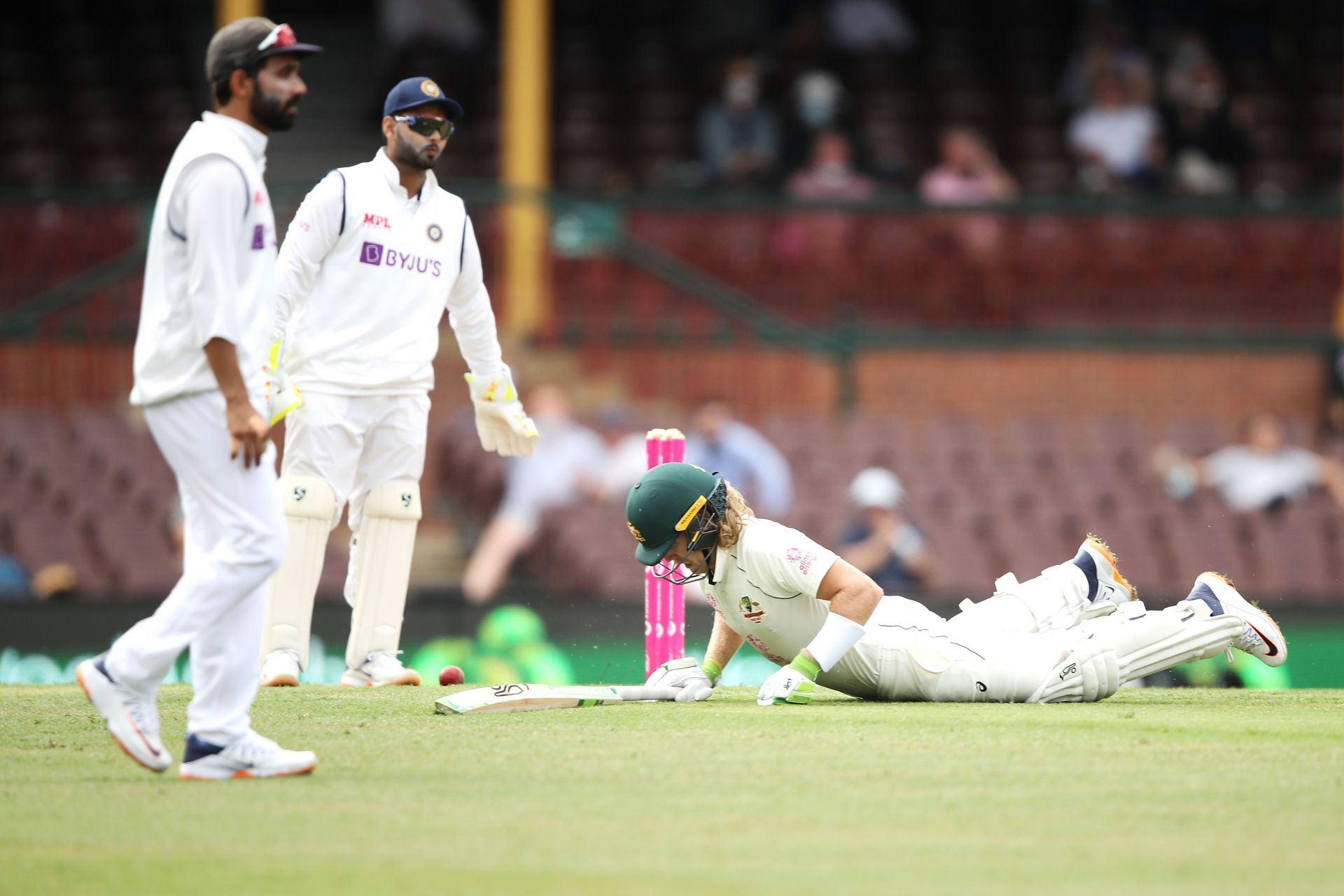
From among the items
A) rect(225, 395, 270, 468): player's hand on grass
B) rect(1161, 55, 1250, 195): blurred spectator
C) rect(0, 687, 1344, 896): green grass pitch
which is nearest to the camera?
rect(0, 687, 1344, 896): green grass pitch

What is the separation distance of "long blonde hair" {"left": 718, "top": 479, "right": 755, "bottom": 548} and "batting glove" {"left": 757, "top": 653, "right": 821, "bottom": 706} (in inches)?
19.3

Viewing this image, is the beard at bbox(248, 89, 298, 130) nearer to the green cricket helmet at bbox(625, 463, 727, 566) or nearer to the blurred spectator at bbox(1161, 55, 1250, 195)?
the green cricket helmet at bbox(625, 463, 727, 566)

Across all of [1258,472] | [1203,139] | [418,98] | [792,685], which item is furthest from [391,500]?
[1203,139]

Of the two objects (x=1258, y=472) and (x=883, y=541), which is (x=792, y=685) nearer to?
(x=883, y=541)

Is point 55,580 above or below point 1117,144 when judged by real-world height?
below

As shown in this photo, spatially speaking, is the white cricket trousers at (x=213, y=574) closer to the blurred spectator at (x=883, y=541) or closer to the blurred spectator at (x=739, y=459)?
the blurred spectator at (x=883, y=541)

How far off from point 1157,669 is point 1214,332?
9.10 m

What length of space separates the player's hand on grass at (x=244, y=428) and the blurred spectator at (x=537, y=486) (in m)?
7.21

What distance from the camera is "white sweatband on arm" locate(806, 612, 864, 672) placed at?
21.5ft

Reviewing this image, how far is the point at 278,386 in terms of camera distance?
6492 millimetres

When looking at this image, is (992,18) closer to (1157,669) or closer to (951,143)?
(951,143)

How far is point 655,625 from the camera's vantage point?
25.9ft

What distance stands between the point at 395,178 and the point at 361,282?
460 millimetres

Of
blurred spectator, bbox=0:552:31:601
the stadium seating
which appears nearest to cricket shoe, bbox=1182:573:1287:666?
the stadium seating
